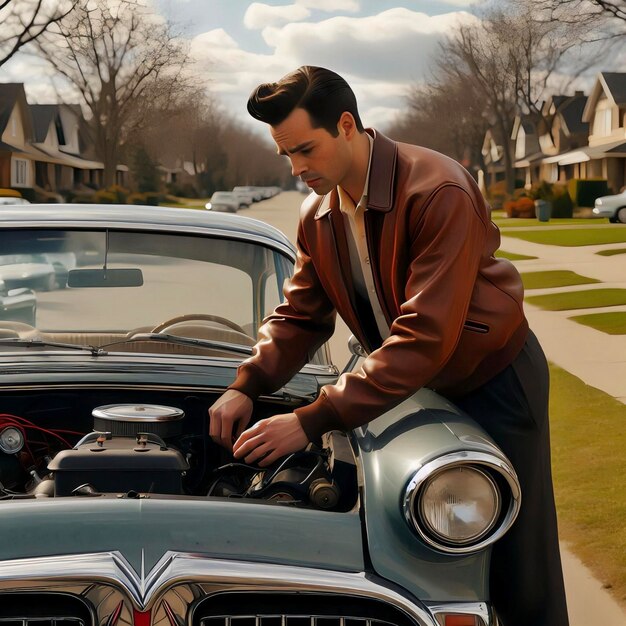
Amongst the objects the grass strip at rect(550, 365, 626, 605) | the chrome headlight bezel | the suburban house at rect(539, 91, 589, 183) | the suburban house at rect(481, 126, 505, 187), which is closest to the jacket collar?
the chrome headlight bezel

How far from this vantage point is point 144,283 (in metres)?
4.02

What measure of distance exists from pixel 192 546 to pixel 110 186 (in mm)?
59705

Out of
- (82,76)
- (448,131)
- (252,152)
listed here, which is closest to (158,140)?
(82,76)

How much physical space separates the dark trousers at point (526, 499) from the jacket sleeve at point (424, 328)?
27 centimetres

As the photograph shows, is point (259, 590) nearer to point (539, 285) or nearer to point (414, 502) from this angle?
point (414, 502)

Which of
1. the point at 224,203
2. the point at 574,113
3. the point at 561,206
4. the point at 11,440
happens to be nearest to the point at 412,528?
the point at 11,440

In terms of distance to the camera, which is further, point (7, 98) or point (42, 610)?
point (7, 98)

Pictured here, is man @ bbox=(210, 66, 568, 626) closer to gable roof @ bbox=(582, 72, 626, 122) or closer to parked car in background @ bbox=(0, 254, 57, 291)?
parked car in background @ bbox=(0, 254, 57, 291)

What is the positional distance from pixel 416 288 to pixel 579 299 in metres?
13.2

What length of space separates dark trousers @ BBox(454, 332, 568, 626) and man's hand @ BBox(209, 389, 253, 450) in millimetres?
593

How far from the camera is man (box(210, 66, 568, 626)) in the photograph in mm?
2621

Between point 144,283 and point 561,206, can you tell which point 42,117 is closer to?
point 561,206

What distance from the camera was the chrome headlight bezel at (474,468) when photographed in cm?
245

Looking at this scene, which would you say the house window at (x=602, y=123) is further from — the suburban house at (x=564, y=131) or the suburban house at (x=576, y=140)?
the suburban house at (x=564, y=131)
